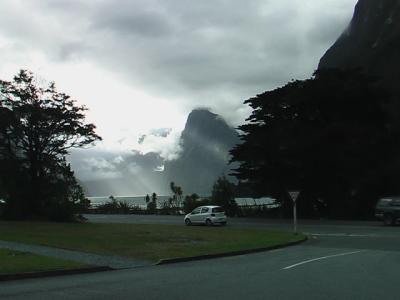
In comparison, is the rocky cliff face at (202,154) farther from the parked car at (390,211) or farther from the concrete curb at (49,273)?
the concrete curb at (49,273)

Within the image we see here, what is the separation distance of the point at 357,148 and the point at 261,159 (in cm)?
1017

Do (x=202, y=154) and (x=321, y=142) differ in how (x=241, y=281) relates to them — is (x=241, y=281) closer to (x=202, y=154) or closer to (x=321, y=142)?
(x=321, y=142)

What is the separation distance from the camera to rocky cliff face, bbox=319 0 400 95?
185 ft

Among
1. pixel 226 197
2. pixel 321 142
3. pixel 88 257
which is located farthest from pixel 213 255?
pixel 226 197

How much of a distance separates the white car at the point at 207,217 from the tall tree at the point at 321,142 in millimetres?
10984

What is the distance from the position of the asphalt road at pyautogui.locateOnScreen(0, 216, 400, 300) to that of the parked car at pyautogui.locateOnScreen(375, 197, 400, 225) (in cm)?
2111

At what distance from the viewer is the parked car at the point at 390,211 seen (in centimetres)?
3944

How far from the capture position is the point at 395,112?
5744 centimetres

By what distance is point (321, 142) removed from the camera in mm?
50656

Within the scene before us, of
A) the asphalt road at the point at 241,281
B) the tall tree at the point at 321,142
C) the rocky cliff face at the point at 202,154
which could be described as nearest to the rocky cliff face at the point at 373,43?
the tall tree at the point at 321,142

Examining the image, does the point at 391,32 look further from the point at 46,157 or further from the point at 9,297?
the point at 9,297

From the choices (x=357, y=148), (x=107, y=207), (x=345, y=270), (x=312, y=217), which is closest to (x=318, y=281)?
(x=345, y=270)

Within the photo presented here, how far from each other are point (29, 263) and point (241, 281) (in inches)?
268

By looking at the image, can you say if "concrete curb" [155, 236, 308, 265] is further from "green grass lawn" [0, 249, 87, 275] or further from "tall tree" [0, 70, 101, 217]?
"tall tree" [0, 70, 101, 217]
